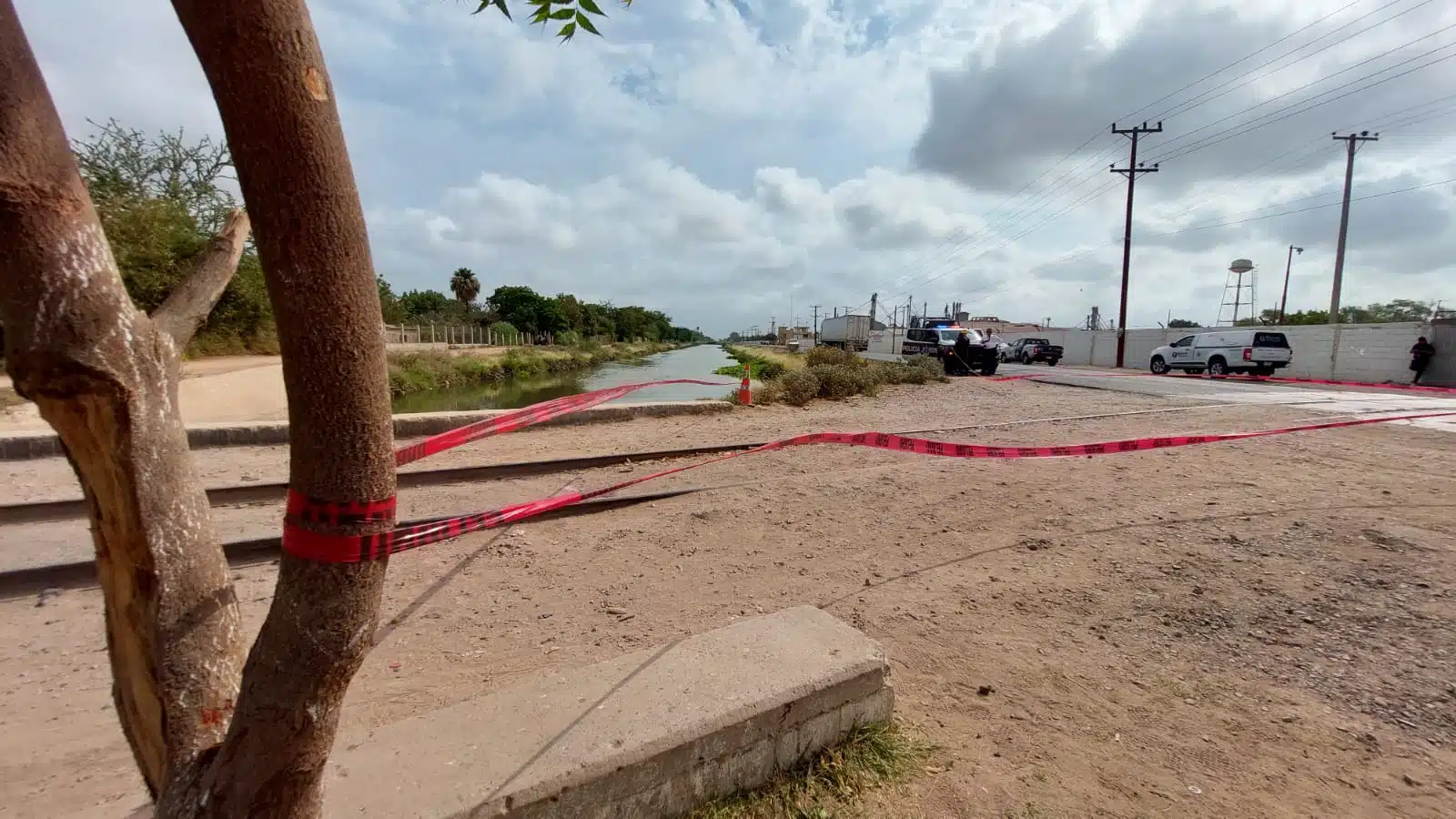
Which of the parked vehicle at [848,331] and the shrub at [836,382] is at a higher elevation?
the parked vehicle at [848,331]

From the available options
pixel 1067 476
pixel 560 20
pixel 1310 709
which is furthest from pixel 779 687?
pixel 1067 476

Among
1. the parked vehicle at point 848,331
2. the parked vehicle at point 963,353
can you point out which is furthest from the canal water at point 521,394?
the parked vehicle at point 848,331

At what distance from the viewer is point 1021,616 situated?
3.85m

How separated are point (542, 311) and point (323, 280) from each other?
8947 centimetres

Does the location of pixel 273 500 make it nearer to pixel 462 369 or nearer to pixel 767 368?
pixel 767 368

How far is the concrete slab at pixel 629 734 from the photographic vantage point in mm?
1969

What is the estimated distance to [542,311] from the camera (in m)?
86.2

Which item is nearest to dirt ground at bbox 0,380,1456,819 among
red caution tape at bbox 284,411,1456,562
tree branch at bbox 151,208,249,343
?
red caution tape at bbox 284,411,1456,562

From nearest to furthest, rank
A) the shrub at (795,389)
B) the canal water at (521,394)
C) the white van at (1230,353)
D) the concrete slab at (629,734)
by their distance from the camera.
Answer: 1. the concrete slab at (629,734)
2. the shrub at (795,389)
3. the canal water at (521,394)
4. the white van at (1230,353)

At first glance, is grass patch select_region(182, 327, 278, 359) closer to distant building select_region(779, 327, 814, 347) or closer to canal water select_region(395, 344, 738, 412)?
canal water select_region(395, 344, 738, 412)

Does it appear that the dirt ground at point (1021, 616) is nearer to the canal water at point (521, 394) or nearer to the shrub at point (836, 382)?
the shrub at point (836, 382)

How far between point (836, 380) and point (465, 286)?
66183mm

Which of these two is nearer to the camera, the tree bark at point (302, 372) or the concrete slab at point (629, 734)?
the tree bark at point (302, 372)

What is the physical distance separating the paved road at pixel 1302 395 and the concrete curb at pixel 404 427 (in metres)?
11.4
